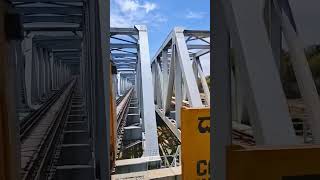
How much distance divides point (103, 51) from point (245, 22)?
4.06m

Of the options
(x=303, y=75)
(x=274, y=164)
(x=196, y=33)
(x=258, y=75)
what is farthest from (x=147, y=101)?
(x=274, y=164)

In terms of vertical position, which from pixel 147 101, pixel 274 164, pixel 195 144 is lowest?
pixel 195 144

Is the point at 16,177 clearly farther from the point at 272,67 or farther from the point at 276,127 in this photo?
the point at 272,67

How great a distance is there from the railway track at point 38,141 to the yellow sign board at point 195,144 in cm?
258

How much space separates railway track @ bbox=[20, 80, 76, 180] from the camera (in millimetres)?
8180

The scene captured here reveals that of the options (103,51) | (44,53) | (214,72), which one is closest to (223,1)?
(214,72)

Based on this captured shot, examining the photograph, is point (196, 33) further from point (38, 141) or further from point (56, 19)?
point (38, 141)

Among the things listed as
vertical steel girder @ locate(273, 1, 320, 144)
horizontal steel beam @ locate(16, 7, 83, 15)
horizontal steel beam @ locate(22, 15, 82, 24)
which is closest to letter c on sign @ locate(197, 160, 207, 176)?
vertical steel girder @ locate(273, 1, 320, 144)

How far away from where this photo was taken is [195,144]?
639 cm

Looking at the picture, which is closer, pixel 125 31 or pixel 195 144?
pixel 195 144

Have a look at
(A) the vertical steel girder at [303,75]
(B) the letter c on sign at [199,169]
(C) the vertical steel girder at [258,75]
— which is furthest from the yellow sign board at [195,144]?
(C) the vertical steel girder at [258,75]

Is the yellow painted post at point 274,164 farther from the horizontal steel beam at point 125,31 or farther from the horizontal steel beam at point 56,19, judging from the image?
the horizontal steel beam at point 125,31

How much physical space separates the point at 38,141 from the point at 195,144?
265 inches

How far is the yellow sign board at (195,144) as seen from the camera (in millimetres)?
6383
